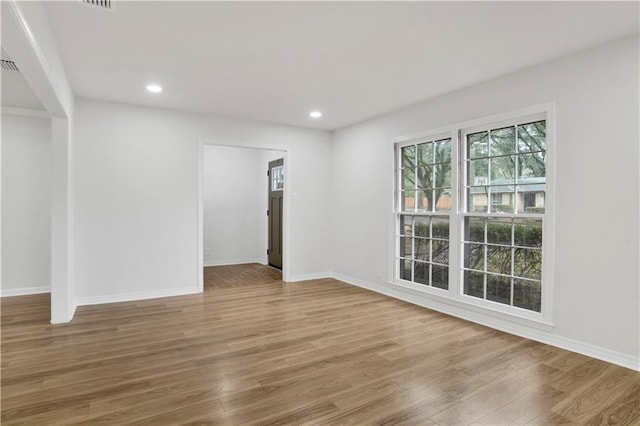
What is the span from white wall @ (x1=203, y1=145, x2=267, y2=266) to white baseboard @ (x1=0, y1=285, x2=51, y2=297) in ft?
8.77

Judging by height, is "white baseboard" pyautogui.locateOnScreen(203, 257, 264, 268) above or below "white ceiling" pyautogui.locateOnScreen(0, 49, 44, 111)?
below

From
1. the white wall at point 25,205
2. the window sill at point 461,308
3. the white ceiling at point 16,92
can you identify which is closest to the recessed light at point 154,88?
the white ceiling at point 16,92

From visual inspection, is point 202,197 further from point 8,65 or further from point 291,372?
point 291,372

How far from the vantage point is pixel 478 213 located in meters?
3.73

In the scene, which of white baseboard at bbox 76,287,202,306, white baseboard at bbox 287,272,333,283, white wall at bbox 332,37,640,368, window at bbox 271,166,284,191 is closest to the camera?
white wall at bbox 332,37,640,368

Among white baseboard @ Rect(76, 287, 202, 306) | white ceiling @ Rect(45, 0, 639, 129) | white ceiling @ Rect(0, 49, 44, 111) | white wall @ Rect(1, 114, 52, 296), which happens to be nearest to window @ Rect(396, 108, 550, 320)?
white ceiling @ Rect(45, 0, 639, 129)

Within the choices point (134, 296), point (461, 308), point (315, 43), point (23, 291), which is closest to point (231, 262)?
point (134, 296)

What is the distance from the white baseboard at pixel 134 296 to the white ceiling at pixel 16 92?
2.45 meters

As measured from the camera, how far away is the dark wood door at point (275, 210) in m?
6.59

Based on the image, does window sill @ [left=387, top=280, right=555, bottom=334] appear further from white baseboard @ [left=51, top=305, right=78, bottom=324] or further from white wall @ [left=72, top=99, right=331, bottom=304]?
white baseboard @ [left=51, top=305, right=78, bottom=324]

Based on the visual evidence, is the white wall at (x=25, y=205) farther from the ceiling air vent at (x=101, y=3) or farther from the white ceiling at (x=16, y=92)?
the ceiling air vent at (x=101, y=3)

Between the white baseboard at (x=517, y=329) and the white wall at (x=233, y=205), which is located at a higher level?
the white wall at (x=233, y=205)

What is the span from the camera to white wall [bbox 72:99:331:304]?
425 centimetres

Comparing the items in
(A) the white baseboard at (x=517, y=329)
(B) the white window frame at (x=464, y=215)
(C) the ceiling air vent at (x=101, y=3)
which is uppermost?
(C) the ceiling air vent at (x=101, y=3)
